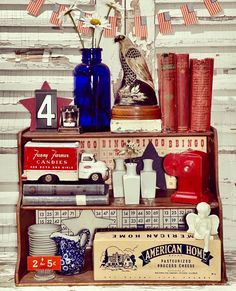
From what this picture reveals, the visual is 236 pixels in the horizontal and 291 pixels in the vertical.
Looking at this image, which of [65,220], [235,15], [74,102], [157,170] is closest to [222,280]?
[157,170]

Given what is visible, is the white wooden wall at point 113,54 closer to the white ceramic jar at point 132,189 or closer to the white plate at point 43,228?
the white plate at point 43,228

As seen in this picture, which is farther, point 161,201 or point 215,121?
point 215,121

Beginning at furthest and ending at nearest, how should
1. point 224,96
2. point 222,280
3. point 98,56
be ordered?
point 224,96 < point 98,56 < point 222,280

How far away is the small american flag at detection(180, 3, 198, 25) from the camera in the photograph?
8.46ft

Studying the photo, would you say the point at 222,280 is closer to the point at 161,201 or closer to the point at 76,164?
the point at 161,201

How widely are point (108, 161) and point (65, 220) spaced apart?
33cm

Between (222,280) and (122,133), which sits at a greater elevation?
(122,133)

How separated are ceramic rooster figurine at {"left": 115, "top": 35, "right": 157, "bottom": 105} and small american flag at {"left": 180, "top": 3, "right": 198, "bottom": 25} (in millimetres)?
351

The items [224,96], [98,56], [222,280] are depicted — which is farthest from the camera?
[224,96]

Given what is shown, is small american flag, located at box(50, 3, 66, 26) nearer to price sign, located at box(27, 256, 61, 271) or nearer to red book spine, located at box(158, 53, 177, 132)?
red book spine, located at box(158, 53, 177, 132)

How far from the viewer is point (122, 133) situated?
2.34 metres

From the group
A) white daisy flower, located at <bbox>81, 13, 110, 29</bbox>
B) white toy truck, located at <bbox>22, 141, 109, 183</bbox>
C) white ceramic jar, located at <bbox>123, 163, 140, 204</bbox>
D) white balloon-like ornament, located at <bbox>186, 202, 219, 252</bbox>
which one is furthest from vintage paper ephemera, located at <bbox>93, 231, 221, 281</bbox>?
white daisy flower, located at <bbox>81, 13, 110, 29</bbox>

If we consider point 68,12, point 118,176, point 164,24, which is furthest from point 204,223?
point 68,12

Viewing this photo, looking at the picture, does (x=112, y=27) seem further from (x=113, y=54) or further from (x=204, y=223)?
(x=204, y=223)
